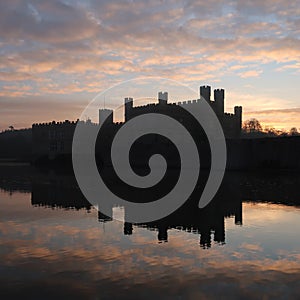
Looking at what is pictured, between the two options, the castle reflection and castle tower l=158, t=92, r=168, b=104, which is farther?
castle tower l=158, t=92, r=168, b=104

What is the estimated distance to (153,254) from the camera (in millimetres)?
8727

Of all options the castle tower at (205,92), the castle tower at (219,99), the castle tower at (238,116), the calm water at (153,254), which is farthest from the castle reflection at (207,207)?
the castle tower at (238,116)

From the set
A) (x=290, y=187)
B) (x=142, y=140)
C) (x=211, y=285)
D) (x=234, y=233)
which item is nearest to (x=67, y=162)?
(x=142, y=140)

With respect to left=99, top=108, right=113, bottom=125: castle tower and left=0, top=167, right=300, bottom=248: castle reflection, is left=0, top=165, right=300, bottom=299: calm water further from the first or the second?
left=99, top=108, right=113, bottom=125: castle tower

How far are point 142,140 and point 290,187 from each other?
34701 millimetres

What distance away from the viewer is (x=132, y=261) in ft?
26.7

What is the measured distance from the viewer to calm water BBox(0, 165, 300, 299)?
6406 millimetres

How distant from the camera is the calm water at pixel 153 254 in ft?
21.0

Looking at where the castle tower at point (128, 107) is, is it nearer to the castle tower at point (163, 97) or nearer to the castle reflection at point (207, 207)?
the castle tower at point (163, 97)

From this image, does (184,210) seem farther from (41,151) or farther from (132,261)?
(41,151)

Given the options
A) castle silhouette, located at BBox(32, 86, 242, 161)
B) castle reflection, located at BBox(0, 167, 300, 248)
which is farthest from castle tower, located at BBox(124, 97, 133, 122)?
castle reflection, located at BBox(0, 167, 300, 248)

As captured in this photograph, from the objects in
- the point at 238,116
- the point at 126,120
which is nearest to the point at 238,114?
the point at 238,116

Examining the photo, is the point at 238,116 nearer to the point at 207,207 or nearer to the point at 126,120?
the point at 126,120

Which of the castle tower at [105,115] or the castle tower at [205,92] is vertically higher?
the castle tower at [205,92]
